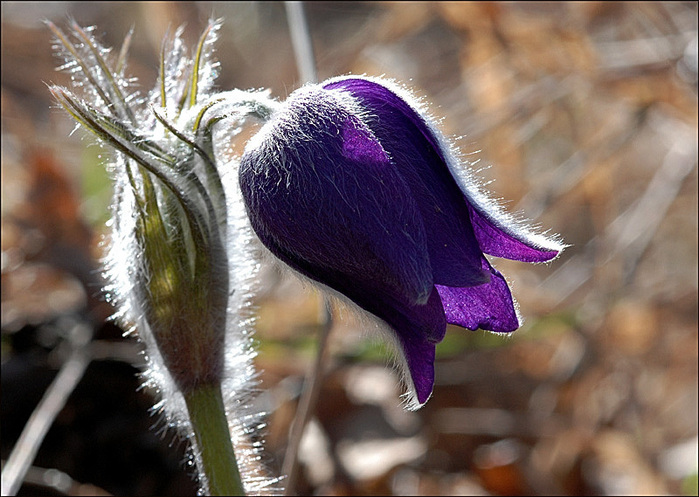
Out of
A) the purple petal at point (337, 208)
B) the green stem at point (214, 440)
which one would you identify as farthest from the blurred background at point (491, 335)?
the purple petal at point (337, 208)

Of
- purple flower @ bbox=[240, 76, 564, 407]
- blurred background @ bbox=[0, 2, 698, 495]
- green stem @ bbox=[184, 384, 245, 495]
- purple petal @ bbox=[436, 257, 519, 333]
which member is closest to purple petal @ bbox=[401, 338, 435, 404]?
purple flower @ bbox=[240, 76, 564, 407]

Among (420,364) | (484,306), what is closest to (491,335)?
(484,306)

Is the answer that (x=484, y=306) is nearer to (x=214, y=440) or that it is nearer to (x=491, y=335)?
(x=214, y=440)

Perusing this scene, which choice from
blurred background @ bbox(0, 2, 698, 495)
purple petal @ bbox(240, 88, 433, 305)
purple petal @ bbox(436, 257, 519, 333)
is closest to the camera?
purple petal @ bbox(240, 88, 433, 305)

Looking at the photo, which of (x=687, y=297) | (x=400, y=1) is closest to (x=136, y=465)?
(x=687, y=297)

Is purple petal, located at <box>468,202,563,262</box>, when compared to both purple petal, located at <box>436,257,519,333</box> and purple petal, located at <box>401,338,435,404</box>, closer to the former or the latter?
purple petal, located at <box>436,257,519,333</box>
